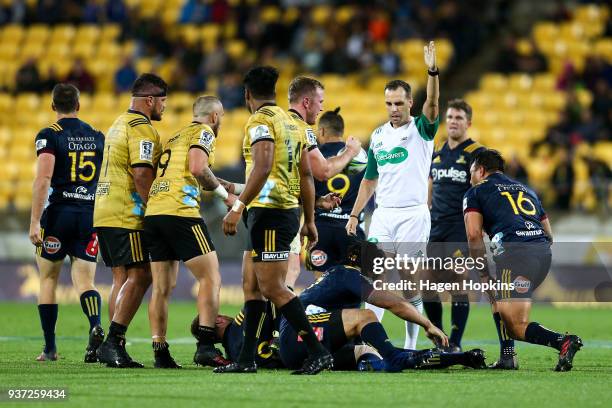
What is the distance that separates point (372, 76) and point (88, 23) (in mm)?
8360

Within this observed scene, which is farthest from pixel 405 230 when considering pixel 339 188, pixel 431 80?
pixel 431 80

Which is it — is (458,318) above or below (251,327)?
above

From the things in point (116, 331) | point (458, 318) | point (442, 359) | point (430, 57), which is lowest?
point (442, 359)

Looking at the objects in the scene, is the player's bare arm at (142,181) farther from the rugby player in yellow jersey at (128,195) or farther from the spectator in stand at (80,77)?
the spectator in stand at (80,77)

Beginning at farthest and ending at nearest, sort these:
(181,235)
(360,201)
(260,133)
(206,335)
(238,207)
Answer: (360,201) < (206,335) < (181,235) < (260,133) < (238,207)

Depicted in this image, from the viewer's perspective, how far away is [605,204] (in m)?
18.7

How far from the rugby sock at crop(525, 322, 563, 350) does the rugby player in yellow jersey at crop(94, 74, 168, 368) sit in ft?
10.8

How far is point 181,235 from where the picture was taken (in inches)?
389

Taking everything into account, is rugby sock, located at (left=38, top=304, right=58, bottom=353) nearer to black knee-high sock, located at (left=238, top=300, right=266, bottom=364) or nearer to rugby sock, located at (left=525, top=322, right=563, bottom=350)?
black knee-high sock, located at (left=238, top=300, right=266, bottom=364)

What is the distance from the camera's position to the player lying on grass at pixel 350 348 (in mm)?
9523

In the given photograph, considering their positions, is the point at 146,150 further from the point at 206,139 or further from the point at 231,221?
the point at 231,221

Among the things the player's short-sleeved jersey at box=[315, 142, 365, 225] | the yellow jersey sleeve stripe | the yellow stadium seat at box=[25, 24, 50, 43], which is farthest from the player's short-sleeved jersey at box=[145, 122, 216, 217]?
the yellow stadium seat at box=[25, 24, 50, 43]

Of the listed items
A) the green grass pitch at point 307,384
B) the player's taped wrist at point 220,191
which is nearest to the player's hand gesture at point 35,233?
the green grass pitch at point 307,384

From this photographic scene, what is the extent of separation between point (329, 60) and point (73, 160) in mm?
14870
